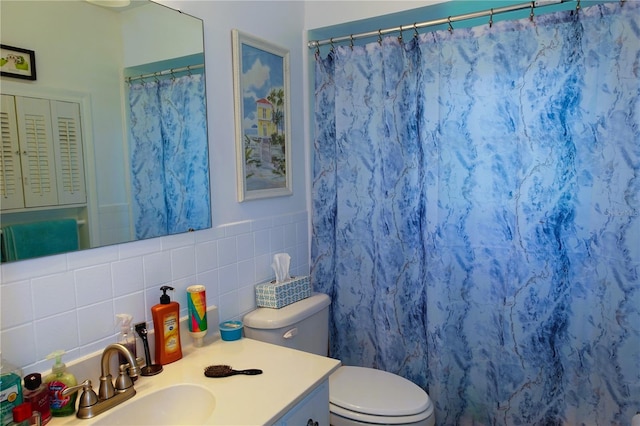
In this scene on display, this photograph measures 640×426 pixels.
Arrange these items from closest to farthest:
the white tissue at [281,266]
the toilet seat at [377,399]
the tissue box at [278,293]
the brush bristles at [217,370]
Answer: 1. the brush bristles at [217,370]
2. the toilet seat at [377,399]
3. the tissue box at [278,293]
4. the white tissue at [281,266]

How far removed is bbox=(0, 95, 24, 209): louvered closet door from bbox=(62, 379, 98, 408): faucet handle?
1.52ft

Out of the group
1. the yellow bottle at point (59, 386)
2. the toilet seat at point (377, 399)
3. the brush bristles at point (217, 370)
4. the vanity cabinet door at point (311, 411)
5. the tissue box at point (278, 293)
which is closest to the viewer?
the yellow bottle at point (59, 386)

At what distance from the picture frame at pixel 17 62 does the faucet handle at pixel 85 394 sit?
0.77 m

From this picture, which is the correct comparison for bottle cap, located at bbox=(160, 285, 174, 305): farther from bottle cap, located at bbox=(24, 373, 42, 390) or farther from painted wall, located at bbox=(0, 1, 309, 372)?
bottle cap, located at bbox=(24, 373, 42, 390)

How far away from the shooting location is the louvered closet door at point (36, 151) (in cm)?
106

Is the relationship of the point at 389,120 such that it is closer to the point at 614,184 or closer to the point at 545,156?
the point at 545,156

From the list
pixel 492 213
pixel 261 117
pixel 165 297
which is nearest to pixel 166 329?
pixel 165 297

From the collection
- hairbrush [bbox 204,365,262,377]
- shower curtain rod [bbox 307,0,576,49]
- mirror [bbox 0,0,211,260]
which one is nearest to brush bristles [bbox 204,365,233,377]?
hairbrush [bbox 204,365,262,377]

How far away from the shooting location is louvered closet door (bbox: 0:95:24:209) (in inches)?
40.3

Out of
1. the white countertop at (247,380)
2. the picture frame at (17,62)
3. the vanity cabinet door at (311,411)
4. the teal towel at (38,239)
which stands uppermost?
the picture frame at (17,62)

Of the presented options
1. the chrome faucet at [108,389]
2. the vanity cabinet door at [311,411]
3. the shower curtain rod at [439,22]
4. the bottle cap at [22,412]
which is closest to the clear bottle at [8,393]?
the bottle cap at [22,412]

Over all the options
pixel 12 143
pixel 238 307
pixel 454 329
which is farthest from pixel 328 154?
pixel 12 143

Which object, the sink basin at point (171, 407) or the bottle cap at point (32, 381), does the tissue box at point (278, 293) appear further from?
the bottle cap at point (32, 381)

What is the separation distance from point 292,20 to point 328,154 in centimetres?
→ 65
